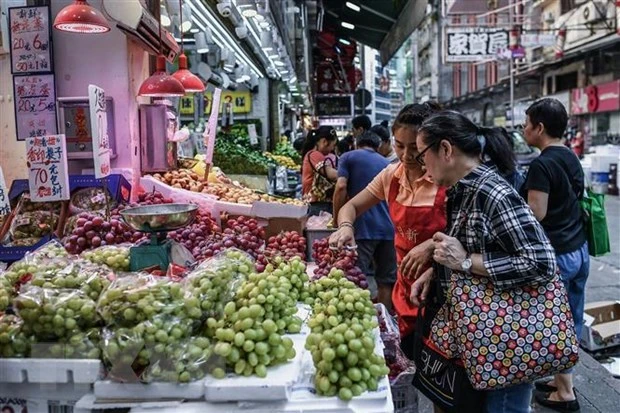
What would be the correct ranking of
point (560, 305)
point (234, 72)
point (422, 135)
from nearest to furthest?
point (560, 305) < point (422, 135) < point (234, 72)

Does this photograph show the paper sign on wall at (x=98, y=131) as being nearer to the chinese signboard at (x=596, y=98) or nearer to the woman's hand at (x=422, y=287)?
the woman's hand at (x=422, y=287)

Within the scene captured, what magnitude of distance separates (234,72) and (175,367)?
A: 454 inches

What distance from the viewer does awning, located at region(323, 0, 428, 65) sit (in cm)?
997

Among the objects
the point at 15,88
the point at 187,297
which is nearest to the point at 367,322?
the point at 187,297

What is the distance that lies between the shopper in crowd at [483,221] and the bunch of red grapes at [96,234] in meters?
2.08

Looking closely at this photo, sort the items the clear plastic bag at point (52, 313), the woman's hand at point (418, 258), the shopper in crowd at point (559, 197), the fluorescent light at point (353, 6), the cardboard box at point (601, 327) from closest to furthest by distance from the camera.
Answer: the clear plastic bag at point (52, 313), the woman's hand at point (418, 258), the shopper in crowd at point (559, 197), the cardboard box at point (601, 327), the fluorescent light at point (353, 6)

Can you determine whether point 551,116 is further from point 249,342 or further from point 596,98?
point 596,98

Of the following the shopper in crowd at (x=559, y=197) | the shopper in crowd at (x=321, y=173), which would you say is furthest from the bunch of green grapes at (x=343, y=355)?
the shopper in crowd at (x=321, y=173)

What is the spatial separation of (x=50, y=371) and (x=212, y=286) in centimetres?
62

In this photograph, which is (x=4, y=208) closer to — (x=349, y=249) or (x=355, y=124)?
(x=349, y=249)

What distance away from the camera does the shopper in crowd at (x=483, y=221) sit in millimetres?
2250

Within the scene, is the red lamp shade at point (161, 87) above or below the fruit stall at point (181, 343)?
above

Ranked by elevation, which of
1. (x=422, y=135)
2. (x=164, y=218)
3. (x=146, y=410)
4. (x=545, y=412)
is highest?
(x=422, y=135)

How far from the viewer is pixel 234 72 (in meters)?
12.8
